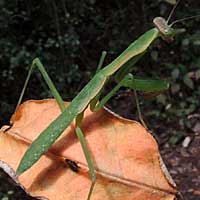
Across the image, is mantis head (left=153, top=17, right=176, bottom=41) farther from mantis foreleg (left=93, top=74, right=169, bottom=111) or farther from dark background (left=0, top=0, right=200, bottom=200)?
dark background (left=0, top=0, right=200, bottom=200)

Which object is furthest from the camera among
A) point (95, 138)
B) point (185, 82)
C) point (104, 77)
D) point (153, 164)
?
point (185, 82)

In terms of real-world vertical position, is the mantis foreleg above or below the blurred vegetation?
above

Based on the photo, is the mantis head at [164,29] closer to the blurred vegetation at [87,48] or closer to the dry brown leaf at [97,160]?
the dry brown leaf at [97,160]

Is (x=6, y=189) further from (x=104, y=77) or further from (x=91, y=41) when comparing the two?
(x=104, y=77)

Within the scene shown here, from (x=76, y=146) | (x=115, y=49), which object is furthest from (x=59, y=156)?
A: (x=115, y=49)

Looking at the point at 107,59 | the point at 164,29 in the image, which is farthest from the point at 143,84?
the point at 107,59

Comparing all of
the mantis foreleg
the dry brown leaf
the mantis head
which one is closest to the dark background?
the mantis foreleg

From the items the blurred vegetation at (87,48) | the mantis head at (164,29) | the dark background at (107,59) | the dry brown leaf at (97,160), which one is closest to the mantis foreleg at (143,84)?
the mantis head at (164,29)
